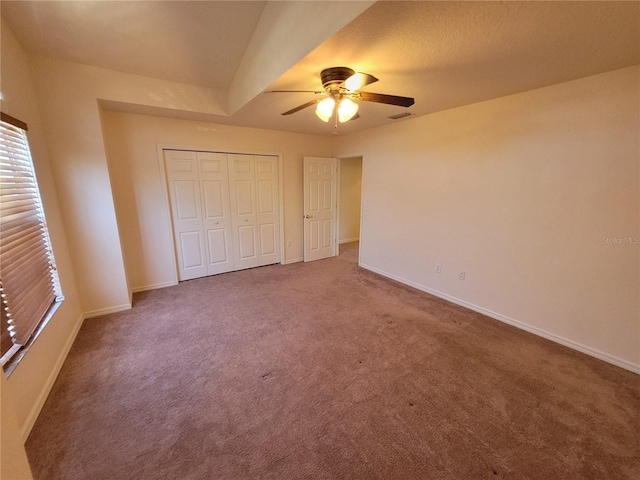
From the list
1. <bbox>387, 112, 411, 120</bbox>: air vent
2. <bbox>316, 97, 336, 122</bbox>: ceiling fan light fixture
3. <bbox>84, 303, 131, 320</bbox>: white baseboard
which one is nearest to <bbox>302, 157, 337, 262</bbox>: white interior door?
<bbox>387, 112, 411, 120</bbox>: air vent

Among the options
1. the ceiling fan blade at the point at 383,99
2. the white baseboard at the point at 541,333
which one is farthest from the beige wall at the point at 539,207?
the ceiling fan blade at the point at 383,99

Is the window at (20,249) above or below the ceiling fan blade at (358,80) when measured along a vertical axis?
below

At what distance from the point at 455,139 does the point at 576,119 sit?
1030 millimetres

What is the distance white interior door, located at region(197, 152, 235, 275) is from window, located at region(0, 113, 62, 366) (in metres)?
1.87

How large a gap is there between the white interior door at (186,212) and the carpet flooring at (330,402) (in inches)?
44.9

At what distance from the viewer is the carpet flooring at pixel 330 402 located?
142 cm

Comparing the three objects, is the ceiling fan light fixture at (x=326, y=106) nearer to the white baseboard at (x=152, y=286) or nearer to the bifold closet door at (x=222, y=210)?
the bifold closet door at (x=222, y=210)

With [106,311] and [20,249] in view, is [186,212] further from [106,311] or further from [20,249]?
[20,249]

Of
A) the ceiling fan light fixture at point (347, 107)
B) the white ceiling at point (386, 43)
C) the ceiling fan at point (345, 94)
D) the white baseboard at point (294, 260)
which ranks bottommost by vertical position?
the white baseboard at point (294, 260)

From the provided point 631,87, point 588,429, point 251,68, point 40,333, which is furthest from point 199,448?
point 631,87

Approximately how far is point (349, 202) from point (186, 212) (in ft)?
12.2

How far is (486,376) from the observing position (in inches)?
80.3

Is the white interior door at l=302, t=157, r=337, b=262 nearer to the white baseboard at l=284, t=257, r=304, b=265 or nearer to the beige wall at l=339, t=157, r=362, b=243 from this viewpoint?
the white baseboard at l=284, t=257, r=304, b=265

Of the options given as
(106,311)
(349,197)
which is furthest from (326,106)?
(349,197)
